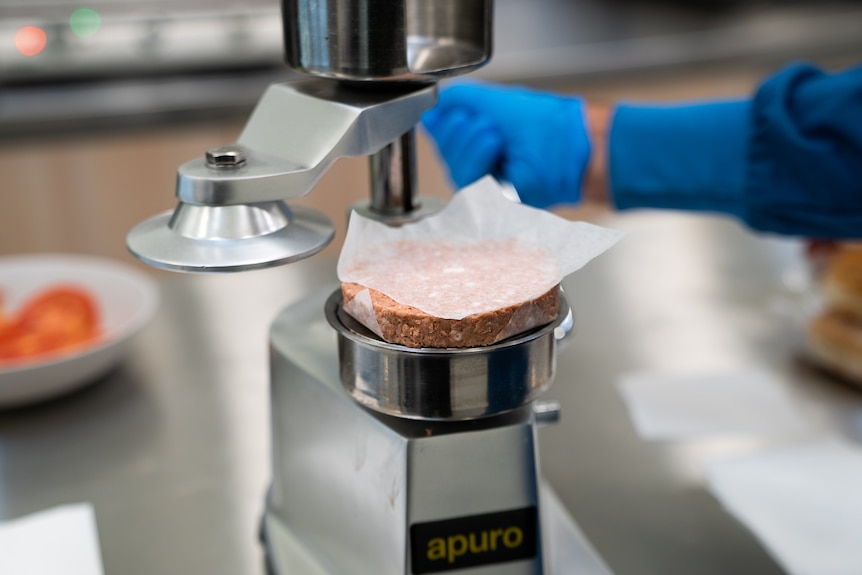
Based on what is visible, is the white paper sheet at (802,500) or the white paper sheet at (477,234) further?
the white paper sheet at (802,500)

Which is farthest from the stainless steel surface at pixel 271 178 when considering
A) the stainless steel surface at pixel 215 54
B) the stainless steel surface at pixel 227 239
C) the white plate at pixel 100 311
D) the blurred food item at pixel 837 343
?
the stainless steel surface at pixel 215 54

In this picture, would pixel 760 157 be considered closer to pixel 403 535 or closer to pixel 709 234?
pixel 709 234

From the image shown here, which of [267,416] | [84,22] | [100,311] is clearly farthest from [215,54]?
[267,416]

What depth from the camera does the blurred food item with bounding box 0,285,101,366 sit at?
84 cm

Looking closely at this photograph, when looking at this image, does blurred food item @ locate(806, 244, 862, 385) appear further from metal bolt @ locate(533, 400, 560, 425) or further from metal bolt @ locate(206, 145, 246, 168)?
metal bolt @ locate(206, 145, 246, 168)

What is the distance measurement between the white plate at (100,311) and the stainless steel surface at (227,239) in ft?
1.08

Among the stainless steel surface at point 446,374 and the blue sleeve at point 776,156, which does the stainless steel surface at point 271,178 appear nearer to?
the stainless steel surface at point 446,374

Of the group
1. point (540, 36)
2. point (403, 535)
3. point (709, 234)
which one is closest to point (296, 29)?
point (403, 535)

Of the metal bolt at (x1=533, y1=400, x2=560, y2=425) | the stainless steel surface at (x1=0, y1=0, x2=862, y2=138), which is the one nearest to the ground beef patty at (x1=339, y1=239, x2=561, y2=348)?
the metal bolt at (x1=533, y1=400, x2=560, y2=425)

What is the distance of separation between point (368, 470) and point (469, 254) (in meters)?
0.13

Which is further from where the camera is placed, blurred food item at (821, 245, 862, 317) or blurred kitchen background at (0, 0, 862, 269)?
blurred kitchen background at (0, 0, 862, 269)

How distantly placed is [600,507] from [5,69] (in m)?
1.45

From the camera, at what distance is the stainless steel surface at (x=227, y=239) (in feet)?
1.45

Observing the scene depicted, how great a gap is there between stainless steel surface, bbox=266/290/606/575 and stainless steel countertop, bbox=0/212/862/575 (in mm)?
70
